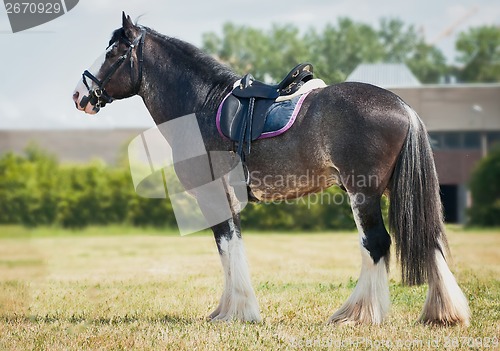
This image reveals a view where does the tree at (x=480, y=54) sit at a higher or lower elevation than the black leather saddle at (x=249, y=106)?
higher

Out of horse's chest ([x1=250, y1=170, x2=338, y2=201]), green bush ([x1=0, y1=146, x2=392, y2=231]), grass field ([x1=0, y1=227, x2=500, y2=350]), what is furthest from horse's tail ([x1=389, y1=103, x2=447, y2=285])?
green bush ([x1=0, y1=146, x2=392, y2=231])

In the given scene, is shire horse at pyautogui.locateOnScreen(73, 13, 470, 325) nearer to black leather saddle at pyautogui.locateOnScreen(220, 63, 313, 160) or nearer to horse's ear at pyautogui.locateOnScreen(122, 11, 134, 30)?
black leather saddle at pyautogui.locateOnScreen(220, 63, 313, 160)

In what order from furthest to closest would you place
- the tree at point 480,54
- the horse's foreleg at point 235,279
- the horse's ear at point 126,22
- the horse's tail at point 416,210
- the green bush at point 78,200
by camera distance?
the tree at point 480,54
the green bush at point 78,200
the horse's ear at point 126,22
the horse's foreleg at point 235,279
the horse's tail at point 416,210

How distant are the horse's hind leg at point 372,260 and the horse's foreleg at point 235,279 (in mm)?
1043

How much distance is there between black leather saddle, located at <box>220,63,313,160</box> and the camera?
718 cm

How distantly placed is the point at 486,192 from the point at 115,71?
23.0 metres

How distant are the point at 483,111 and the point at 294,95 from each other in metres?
29.9

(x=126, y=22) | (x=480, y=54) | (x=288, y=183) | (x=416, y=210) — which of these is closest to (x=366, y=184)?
(x=416, y=210)

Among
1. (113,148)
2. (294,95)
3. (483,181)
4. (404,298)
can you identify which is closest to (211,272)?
(404,298)

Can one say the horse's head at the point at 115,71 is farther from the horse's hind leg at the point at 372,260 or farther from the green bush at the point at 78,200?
Result: the green bush at the point at 78,200

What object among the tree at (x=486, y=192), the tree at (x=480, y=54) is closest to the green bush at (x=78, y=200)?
the tree at (x=486, y=192)

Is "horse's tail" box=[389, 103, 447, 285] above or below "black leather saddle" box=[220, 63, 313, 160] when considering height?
below

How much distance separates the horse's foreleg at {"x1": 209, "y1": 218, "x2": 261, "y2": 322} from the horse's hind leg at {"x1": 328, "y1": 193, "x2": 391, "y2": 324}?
1.04 m

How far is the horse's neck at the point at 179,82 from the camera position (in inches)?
302
